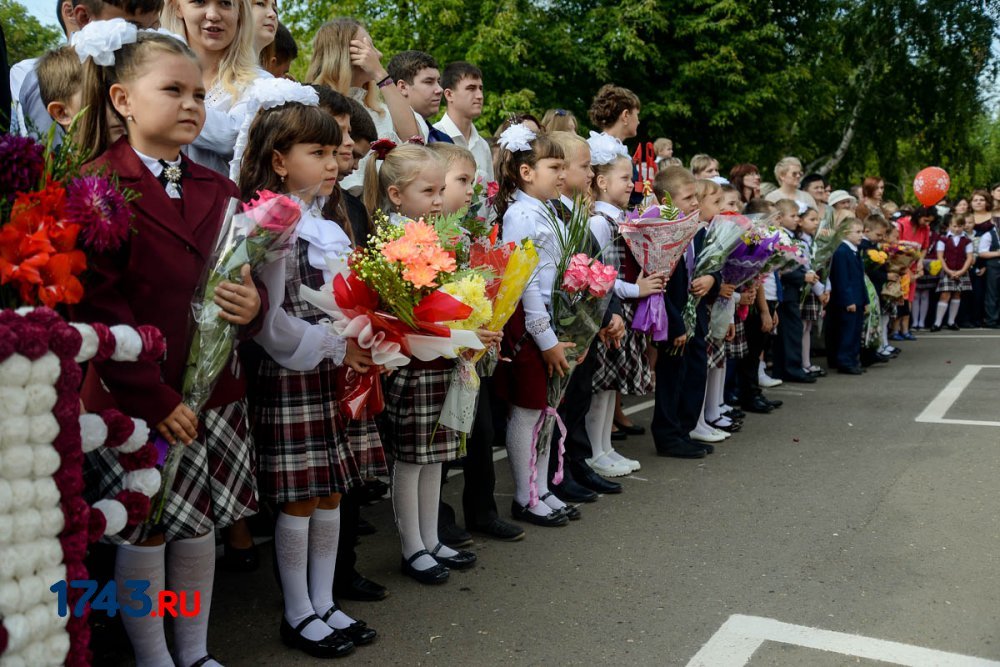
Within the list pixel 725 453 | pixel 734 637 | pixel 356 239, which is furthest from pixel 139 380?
pixel 725 453

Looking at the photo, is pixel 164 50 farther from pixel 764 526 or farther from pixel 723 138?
pixel 723 138

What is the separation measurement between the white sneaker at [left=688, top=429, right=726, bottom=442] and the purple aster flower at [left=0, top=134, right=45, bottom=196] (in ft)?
17.6

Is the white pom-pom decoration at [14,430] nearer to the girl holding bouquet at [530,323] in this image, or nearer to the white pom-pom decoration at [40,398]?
the white pom-pom decoration at [40,398]

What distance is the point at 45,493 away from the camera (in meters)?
2.23

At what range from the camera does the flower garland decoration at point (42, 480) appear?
7.14 ft

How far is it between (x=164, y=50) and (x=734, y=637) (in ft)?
9.51

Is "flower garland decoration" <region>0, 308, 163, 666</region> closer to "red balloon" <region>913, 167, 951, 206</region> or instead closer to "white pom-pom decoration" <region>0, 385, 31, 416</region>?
"white pom-pom decoration" <region>0, 385, 31, 416</region>

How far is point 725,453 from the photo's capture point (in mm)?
6605

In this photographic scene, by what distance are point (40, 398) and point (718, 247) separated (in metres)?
5.20

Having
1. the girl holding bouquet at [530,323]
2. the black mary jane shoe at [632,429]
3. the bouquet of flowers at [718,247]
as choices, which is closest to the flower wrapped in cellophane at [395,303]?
the girl holding bouquet at [530,323]

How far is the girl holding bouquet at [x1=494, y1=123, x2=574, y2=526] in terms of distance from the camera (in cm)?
489

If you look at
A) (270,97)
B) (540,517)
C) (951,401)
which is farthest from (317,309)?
(951,401)

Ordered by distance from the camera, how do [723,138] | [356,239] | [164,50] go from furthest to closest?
1. [723,138]
2. [356,239]
3. [164,50]

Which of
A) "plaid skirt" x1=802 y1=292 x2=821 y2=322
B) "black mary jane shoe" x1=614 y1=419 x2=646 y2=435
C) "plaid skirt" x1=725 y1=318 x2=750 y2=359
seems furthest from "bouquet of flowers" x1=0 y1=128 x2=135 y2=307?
"plaid skirt" x1=802 y1=292 x2=821 y2=322
